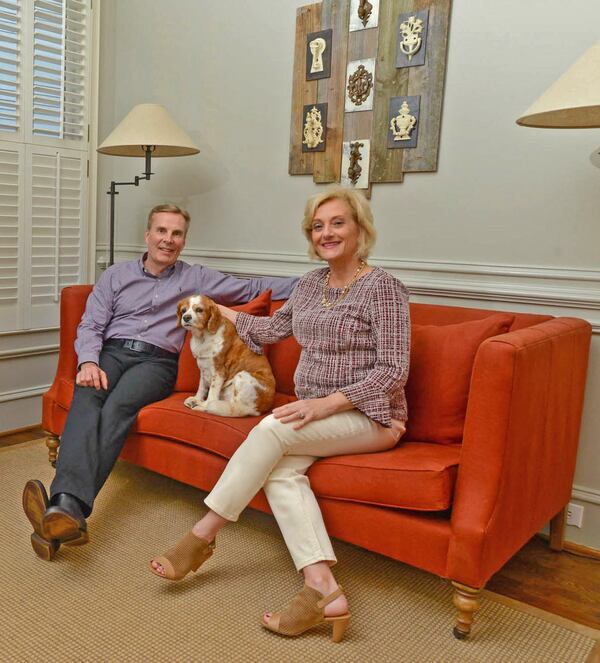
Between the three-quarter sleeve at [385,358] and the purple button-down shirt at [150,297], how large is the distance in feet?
2.95

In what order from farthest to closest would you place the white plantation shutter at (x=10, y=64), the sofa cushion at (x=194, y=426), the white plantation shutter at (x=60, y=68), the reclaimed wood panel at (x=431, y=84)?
the white plantation shutter at (x=60, y=68)
the white plantation shutter at (x=10, y=64)
the reclaimed wood panel at (x=431, y=84)
the sofa cushion at (x=194, y=426)

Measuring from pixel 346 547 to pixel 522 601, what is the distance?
607 mm

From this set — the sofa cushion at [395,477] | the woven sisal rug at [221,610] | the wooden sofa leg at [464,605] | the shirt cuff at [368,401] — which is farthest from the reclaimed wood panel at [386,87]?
the wooden sofa leg at [464,605]

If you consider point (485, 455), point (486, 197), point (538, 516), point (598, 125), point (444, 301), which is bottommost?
point (538, 516)

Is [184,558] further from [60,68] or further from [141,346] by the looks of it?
[60,68]

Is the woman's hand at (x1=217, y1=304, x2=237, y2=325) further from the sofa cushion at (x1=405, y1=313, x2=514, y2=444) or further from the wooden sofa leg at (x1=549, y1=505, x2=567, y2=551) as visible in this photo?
the wooden sofa leg at (x1=549, y1=505, x2=567, y2=551)

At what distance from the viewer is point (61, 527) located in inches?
81.3

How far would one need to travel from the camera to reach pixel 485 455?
174cm

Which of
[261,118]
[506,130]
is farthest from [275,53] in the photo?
[506,130]

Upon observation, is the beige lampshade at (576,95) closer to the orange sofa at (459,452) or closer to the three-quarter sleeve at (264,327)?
the orange sofa at (459,452)

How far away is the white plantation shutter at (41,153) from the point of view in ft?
10.9

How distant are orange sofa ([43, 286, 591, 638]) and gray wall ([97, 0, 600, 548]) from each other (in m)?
0.22

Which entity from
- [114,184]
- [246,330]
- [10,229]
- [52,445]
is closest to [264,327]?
[246,330]

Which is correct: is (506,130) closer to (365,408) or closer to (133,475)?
(365,408)
